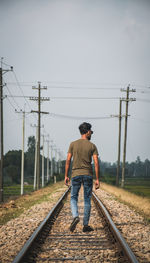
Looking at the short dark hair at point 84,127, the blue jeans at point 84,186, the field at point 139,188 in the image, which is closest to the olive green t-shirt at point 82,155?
the blue jeans at point 84,186


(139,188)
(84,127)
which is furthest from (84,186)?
(139,188)

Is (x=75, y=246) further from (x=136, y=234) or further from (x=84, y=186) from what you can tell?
(x=136, y=234)

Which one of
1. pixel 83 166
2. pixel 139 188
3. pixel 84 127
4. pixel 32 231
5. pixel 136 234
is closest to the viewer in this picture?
pixel 83 166

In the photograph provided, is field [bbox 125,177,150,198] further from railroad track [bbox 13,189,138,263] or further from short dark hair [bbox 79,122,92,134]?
short dark hair [bbox 79,122,92,134]

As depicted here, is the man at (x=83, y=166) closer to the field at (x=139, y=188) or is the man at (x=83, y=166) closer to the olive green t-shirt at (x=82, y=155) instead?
the olive green t-shirt at (x=82, y=155)

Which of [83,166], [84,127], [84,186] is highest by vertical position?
[84,127]

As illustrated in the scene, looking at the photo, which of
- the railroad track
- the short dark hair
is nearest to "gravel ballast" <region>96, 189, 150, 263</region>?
the railroad track

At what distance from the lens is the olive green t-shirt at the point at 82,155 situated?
261 inches

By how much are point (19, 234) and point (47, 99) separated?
2859cm

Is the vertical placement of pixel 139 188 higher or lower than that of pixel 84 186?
lower

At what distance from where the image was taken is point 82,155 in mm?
6656

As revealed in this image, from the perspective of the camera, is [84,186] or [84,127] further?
[84,127]

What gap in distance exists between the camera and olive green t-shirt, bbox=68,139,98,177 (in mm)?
6629

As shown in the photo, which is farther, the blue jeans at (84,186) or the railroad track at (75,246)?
the blue jeans at (84,186)
